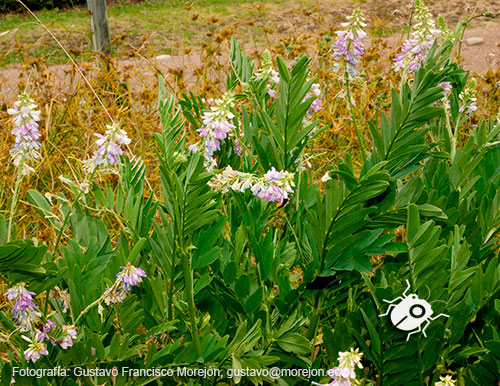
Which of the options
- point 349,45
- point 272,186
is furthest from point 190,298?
point 349,45

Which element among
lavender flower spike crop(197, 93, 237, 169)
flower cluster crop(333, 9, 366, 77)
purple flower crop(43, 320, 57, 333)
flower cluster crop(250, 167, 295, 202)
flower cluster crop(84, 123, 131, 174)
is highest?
flower cluster crop(333, 9, 366, 77)

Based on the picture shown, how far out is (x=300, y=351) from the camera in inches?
50.6

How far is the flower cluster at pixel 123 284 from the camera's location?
123 cm

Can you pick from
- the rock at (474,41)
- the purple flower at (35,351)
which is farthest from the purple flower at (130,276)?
the rock at (474,41)

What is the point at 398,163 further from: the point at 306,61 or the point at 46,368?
the point at 46,368

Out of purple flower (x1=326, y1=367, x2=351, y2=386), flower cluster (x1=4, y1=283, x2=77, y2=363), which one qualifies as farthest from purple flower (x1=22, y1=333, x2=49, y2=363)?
purple flower (x1=326, y1=367, x2=351, y2=386)

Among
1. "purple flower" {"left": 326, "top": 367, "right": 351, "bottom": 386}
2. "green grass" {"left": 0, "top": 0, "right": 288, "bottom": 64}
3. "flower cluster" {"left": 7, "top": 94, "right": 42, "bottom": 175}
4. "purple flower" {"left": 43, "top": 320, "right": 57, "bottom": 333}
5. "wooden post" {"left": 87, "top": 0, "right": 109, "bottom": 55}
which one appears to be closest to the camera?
"purple flower" {"left": 326, "top": 367, "right": 351, "bottom": 386}

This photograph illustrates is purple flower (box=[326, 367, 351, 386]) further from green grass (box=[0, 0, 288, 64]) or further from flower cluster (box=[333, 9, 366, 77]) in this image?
green grass (box=[0, 0, 288, 64])

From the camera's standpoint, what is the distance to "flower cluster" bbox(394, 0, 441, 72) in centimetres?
171

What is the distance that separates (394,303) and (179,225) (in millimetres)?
480

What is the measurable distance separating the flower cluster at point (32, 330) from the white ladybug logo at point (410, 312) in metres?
0.65

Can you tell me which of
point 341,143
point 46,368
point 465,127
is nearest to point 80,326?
point 46,368

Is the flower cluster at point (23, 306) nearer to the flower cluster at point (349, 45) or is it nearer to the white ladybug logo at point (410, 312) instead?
the white ladybug logo at point (410, 312)

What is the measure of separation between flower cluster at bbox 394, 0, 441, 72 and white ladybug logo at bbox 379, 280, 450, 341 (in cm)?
75
